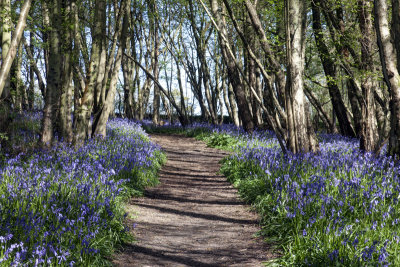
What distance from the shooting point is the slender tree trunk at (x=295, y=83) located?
27.6 ft

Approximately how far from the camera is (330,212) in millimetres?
4922

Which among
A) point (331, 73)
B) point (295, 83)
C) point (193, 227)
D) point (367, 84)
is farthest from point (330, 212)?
point (331, 73)

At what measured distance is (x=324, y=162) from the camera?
286 inches

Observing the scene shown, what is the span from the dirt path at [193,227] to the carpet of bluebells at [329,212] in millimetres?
375

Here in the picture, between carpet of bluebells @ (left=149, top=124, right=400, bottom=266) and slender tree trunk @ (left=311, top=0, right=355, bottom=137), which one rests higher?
slender tree trunk @ (left=311, top=0, right=355, bottom=137)

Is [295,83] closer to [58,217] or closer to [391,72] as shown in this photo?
[391,72]

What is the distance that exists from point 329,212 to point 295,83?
4.19 metres

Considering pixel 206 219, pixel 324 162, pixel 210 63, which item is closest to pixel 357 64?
pixel 324 162

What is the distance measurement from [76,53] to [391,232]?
9.29 m

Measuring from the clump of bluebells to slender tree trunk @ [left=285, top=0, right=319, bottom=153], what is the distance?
0.84m

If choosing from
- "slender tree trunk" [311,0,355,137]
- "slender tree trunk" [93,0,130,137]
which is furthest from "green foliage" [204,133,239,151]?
"slender tree trunk" [93,0,130,137]

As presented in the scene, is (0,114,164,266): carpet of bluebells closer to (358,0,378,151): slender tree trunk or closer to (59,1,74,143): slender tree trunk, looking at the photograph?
(59,1,74,143): slender tree trunk

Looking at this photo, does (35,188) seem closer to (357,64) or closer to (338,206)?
(338,206)

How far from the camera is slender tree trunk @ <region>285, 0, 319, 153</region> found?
8.41 metres
